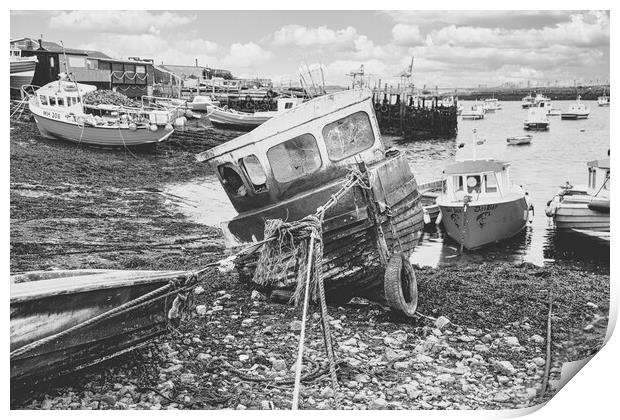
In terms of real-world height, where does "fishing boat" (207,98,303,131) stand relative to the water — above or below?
above

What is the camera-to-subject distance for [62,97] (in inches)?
259

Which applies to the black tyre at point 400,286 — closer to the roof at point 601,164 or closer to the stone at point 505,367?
the stone at point 505,367

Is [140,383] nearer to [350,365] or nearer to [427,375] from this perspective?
[350,365]

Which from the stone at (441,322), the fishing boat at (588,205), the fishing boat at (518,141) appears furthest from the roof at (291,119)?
the fishing boat at (518,141)

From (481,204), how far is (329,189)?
517 centimetres

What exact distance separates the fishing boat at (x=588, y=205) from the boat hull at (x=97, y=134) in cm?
627

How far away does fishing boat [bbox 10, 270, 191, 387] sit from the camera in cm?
353

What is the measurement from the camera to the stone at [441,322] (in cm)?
499

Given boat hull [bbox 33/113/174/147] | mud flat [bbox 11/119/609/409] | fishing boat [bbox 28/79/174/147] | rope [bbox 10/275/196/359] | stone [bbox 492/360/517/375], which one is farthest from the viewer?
boat hull [bbox 33/113/174/147]

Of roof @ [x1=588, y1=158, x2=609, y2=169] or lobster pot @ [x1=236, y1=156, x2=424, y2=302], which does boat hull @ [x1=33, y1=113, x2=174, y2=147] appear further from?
roof @ [x1=588, y1=158, x2=609, y2=169]

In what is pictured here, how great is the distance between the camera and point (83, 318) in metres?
3.73

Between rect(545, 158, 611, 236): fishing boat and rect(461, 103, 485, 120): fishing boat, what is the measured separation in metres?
19.4

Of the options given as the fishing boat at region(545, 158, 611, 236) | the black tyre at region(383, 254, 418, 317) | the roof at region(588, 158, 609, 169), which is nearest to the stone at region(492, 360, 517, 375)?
the black tyre at region(383, 254, 418, 317)
